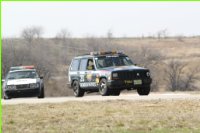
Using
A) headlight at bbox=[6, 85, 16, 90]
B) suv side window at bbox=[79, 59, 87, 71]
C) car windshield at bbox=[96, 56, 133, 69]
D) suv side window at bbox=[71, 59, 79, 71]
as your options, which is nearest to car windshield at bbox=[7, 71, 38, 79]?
headlight at bbox=[6, 85, 16, 90]

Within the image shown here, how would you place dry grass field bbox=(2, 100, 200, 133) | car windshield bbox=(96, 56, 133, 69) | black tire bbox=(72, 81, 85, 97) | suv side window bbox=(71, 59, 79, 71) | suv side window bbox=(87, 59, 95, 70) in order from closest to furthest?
1. dry grass field bbox=(2, 100, 200, 133)
2. car windshield bbox=(96, 56, 133, 69)
3. suv side window bbox=(87, 59, 95, 70)
4. black tire bbox=(72, 81, 85, 97)
5. suv side window bbox=(71, 59, 79, 71)

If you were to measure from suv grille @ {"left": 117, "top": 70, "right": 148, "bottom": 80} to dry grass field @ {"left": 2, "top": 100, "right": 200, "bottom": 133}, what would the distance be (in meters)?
3.53

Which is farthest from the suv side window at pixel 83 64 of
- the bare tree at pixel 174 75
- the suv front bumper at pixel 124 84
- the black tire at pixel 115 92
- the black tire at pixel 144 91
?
the bare tree at pixel 174 75

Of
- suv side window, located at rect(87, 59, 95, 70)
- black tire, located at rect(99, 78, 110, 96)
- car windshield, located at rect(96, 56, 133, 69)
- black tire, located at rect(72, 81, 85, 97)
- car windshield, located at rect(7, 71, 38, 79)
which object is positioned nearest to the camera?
black tire, located at rect(99, 78, 110, 96)

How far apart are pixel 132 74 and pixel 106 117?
807cm

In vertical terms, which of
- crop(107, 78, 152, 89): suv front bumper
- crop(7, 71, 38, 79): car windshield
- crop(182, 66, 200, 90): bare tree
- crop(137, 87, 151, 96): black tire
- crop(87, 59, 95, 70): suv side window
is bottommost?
crop(182, 66, 200, 90): bare tree

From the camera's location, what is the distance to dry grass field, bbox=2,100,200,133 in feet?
53.0

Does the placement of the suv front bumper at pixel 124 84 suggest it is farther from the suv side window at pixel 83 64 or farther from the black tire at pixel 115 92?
the suv side window at pixel 83 64

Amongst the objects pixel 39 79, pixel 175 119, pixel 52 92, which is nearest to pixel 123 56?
pixel 39 79

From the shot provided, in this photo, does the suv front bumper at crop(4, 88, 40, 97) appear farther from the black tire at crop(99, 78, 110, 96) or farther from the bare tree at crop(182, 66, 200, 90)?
the bare tree at crop(182, 66, 200, 90)

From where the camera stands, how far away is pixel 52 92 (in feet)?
172

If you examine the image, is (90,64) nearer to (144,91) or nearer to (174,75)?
(144,91)

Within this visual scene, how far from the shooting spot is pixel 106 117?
18.1 m

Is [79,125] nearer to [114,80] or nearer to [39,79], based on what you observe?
[114,80]
